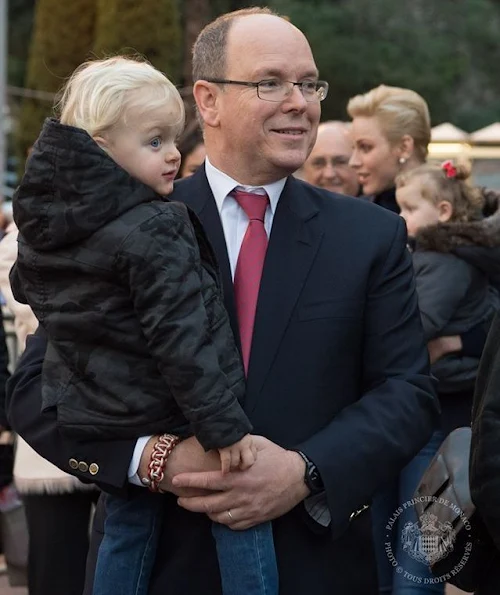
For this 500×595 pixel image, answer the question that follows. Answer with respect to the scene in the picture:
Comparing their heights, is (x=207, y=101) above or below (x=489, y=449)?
above

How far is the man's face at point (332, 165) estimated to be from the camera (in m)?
6.79

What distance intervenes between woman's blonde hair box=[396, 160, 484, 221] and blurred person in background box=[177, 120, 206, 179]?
40.9 inches

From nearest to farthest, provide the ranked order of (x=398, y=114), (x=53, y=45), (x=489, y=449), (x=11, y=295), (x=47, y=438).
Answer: (x=489, y=449), (x=47, y=438), (x=11, y=295), (x=398, y=114), (x=53, y=45)

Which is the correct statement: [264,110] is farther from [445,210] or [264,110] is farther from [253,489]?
[445,210]

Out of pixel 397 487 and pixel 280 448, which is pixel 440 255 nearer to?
pixel 397 487

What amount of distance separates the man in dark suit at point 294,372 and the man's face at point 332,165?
3.28 metres

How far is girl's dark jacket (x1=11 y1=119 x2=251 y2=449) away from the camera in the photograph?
2.90 m

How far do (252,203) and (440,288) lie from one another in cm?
220

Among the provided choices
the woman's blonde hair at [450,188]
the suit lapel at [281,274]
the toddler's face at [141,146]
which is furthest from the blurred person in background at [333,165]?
the toddler's face at [141,146]

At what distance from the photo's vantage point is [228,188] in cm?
342

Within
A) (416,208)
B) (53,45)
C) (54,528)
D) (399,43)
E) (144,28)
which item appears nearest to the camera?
(54,528)

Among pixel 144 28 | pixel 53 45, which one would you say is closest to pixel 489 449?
pixel 144 28

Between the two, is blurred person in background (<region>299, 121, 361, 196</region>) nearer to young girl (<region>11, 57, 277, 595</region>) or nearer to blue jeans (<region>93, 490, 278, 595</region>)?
young girl (<region>11, 57, 277, 595</region>)

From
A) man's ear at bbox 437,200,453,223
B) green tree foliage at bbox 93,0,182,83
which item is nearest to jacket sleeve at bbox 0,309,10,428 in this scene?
man's ear at bbox 437,200,453,223
